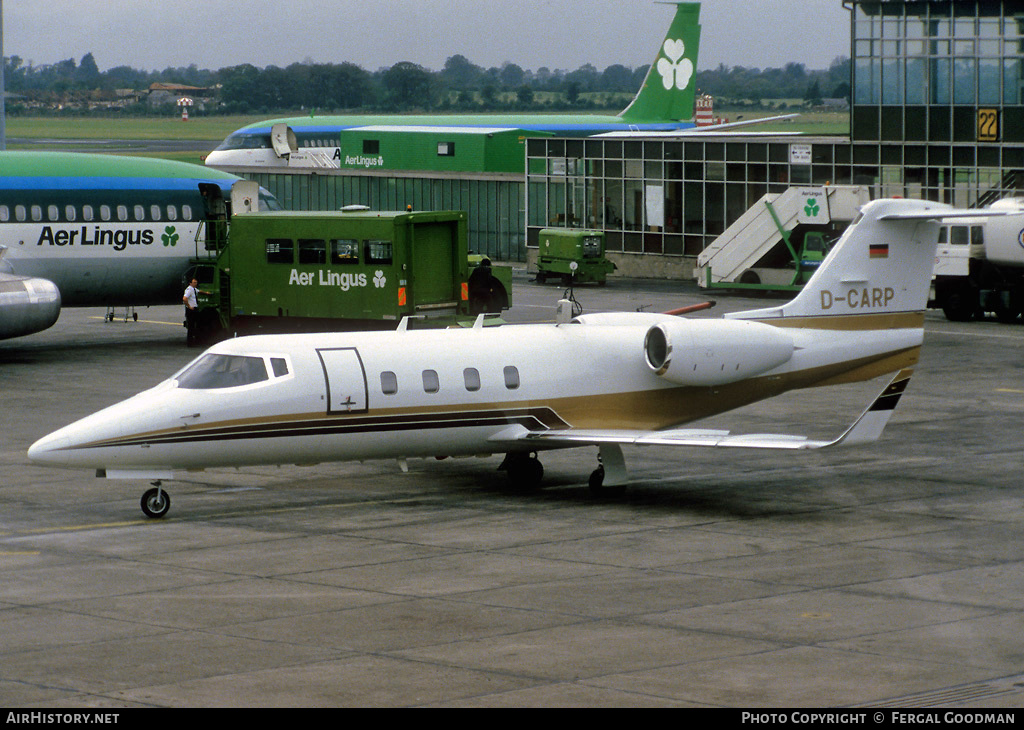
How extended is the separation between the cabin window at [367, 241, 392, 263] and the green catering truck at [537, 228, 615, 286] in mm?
22167

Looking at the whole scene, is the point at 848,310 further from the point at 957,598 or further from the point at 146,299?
the point at 146,299

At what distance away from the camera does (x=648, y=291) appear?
6178 cm

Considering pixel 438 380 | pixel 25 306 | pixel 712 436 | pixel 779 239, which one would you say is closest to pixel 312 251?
pixel 25 306

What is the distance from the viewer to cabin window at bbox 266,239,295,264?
1711 inches

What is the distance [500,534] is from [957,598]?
6870mm

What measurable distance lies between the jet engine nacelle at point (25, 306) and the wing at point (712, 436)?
19.7 m

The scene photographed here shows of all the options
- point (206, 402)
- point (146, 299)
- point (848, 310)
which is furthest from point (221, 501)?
point (146, 299)

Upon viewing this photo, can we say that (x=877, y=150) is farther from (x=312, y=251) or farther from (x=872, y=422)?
(x=872, y=422)

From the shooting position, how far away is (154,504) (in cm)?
2389

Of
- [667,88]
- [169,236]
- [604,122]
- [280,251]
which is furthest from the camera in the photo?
[604,122]

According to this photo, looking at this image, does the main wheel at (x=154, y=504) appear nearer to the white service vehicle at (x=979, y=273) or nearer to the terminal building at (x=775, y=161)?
the white service vehicle at (x=979, y=273)

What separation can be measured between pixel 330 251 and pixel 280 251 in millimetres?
1691

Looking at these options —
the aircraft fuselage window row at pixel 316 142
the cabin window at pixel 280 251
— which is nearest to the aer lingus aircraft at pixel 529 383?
the cabin window at pixel 280 251

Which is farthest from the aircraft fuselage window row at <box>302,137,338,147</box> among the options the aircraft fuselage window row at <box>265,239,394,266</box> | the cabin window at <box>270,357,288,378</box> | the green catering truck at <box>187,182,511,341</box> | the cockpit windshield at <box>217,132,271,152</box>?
the cabin window at <box>270,357,288,378</box>
